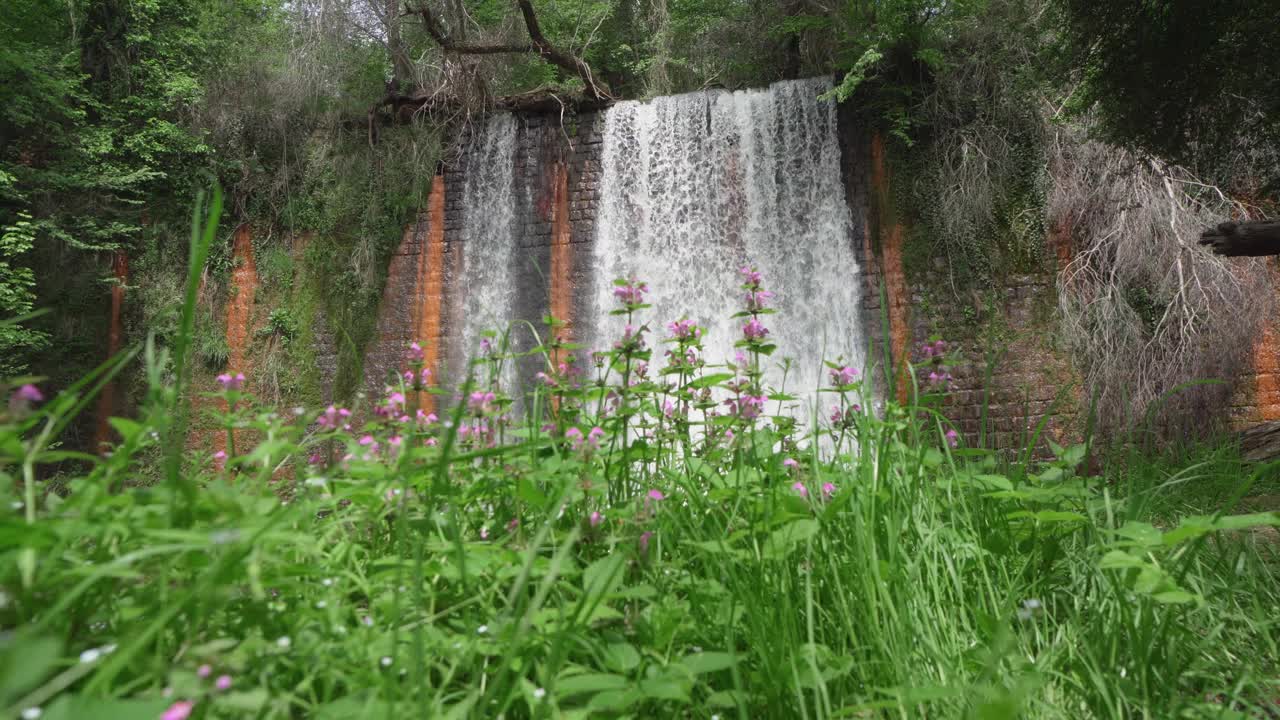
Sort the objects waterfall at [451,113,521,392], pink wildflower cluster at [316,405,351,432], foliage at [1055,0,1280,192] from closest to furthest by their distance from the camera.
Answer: pink wildflower cluster at [316,405,351,432]
foliage at [1055,0,1280,192]
waterfall at [451,113,521,392]

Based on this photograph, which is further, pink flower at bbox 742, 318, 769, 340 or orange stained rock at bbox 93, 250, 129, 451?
orange stained rock at bbox 93, 250, 129, 451

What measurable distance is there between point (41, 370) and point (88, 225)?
1993 millimetres

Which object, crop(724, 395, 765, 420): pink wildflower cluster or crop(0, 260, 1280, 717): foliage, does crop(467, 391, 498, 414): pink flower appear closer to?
crop(0, 260, 1280, 717): foliage

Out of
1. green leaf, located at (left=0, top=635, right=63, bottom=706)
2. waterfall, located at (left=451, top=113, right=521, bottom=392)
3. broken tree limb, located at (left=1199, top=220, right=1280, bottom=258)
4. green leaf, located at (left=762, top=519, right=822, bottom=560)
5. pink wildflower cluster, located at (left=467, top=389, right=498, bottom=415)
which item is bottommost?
green leaf, located at (left=762, top=519, right=822, bottom=560)

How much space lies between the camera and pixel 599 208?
957cm

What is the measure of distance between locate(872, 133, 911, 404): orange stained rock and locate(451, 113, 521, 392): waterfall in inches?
179

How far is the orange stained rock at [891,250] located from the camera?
8.59 m

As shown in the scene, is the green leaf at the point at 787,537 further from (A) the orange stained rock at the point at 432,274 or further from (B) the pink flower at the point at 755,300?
(A) the orange stained rock at the point at 432,274

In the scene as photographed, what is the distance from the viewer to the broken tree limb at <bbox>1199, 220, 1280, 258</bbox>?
297 cm

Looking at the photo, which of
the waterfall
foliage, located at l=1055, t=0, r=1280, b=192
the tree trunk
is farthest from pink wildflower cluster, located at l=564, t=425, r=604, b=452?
the waterfall

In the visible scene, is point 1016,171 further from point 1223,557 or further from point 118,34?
point 118,34

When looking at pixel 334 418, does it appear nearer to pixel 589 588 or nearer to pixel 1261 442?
pixel 589 588

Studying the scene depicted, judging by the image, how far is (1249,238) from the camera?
3.02m

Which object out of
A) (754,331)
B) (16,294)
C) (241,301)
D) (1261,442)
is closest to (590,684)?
(754,331)
